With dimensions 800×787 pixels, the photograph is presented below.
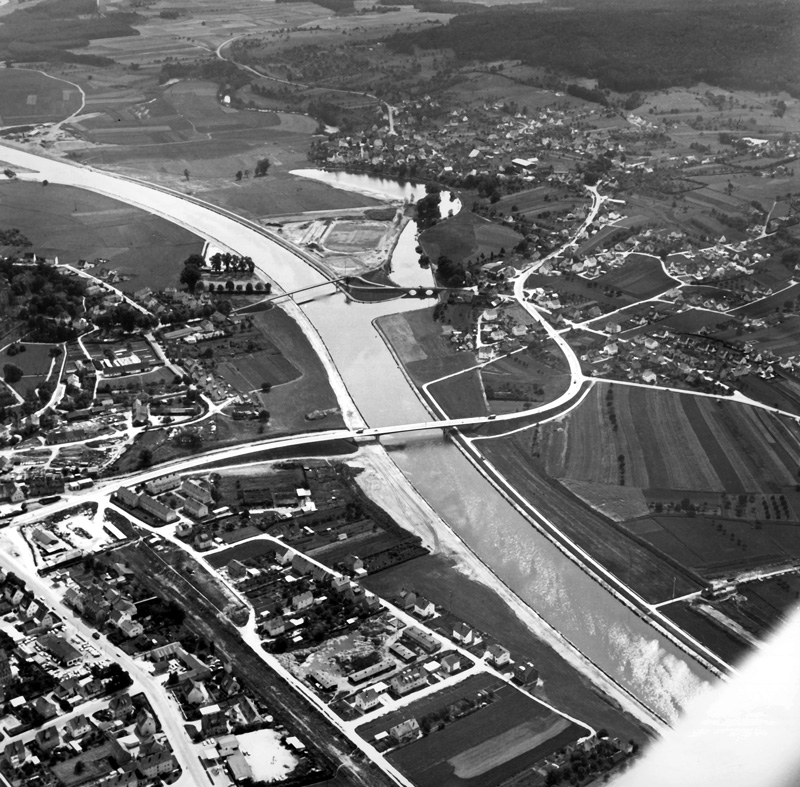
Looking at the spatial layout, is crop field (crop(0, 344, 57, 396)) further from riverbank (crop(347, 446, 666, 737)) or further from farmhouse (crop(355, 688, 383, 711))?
farmhouse (crop(355, 688, 383, 711))

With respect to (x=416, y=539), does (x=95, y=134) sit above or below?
above

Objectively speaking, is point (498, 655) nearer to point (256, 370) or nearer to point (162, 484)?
point (162, 484)

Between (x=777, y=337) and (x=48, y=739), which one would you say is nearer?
(x=48, y=739)

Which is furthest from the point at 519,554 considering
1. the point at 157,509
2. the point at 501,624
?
the point at 157,509

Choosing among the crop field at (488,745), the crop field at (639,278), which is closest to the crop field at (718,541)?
the crop field at (488,745)

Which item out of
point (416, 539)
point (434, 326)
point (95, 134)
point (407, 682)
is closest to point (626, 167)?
point (434, 326)

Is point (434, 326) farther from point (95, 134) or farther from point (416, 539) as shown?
point (95, 134)

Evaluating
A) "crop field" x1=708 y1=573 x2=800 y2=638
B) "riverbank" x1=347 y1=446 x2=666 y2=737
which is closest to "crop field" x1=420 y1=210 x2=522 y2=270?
"riverbank" x1=347 y1=446 x2=666 y2=737
